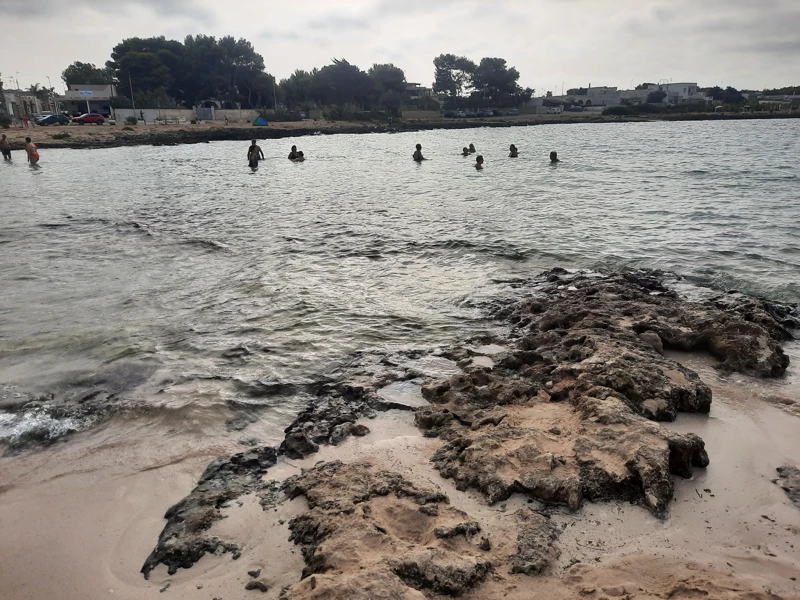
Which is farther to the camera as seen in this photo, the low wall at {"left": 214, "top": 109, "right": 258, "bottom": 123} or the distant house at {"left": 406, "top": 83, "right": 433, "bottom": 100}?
the distant house at {"left": 406, "top": 83, "right": 433, "bottom": 100}

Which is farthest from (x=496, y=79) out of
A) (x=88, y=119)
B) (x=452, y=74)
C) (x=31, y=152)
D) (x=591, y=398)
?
(x=591, y=398)

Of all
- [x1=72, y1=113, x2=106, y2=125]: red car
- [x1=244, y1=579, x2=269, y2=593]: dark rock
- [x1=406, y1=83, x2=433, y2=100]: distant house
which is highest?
[x1=406, y1=83, x2=433, y2=100]: distant house

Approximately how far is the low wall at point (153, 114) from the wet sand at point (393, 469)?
7621 cm

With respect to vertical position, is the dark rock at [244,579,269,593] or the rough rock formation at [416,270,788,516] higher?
the rough rock formation at [416,270,788,516]

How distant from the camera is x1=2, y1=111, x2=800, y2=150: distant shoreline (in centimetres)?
4706

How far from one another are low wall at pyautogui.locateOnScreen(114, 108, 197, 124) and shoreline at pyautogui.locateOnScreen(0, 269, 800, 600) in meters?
76.3

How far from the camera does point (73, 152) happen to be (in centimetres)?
4125

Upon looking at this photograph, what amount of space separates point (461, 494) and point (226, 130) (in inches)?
2613

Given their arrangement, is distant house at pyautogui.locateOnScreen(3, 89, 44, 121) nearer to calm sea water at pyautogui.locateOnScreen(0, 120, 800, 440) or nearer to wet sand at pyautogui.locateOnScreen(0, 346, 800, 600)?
calm sea water at pyautogui.locateOnScreen(0, 120, 800, 440)

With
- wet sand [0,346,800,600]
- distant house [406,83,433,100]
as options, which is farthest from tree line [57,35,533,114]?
wet sand [0,346,800,600]

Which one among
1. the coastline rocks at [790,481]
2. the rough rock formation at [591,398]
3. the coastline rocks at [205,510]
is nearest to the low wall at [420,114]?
the rough rock formation at [591,398]

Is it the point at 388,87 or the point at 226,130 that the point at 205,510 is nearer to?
the point at 226,130

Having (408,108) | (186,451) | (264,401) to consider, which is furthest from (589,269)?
(408,108)

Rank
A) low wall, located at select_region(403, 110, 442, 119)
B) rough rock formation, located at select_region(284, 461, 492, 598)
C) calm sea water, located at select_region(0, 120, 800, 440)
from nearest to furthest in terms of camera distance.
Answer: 1. rough rock formation, located at select_region(284, 461, 492, 598)
2. calm sea water, located at select_region(0, 120, 800, 440)
3. low wall, located at select_region(403, 110, 442, 119)
